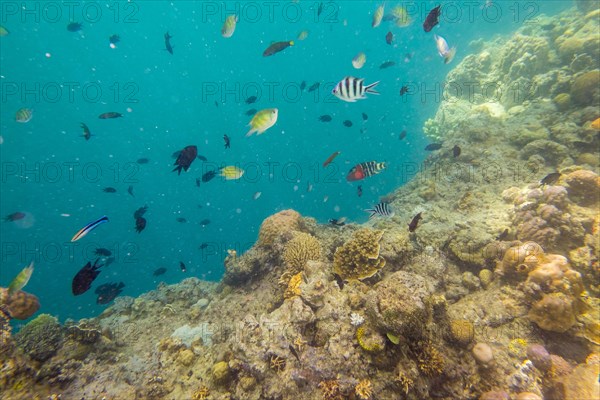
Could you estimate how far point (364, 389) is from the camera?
3559 millimetres

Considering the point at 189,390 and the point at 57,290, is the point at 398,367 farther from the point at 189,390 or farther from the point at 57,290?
the point at 57,290

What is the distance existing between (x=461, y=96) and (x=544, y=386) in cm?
1600

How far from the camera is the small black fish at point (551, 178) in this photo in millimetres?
6520

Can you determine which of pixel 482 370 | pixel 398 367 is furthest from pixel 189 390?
pixel 482 370

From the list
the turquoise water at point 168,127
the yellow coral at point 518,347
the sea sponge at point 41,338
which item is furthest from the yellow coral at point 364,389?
the turquoise water at point 168,127

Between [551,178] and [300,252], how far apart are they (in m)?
6.08

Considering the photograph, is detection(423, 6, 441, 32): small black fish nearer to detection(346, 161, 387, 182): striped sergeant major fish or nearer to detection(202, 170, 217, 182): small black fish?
detection(346, 161, 387, 182): striped sergeant major fish

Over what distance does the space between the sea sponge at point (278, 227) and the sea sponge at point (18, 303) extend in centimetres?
466

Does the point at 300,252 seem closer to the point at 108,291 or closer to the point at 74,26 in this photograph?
the point at 108,291

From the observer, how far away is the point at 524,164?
837 centimetres

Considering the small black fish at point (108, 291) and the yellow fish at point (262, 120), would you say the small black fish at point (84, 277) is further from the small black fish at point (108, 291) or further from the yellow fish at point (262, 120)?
the yellow fish at point (262, 120)

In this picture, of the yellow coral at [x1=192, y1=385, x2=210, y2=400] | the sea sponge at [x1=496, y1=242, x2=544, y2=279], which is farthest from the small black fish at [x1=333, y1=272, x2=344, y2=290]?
the sea sponge at [x1=496, y1=242, x2=544, y2=279]

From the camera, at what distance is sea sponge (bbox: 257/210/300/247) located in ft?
23.7

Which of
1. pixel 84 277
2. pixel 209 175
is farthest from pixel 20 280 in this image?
pixel 209 175
